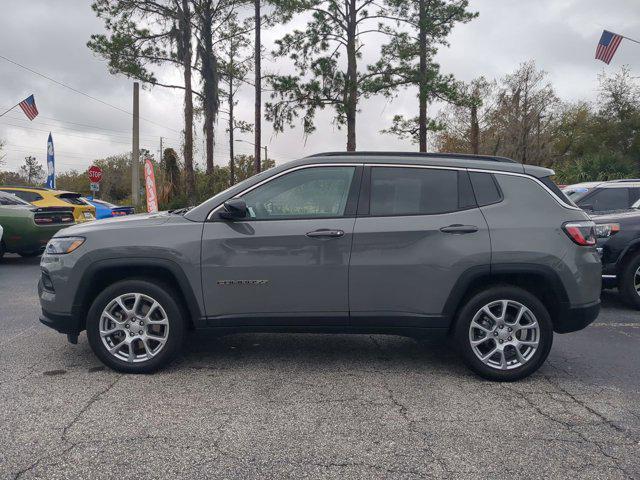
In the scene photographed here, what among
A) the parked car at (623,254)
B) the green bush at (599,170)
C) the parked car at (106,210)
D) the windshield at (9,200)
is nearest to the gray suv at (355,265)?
the parked car at (623,254)

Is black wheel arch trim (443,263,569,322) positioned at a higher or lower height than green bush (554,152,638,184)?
lower

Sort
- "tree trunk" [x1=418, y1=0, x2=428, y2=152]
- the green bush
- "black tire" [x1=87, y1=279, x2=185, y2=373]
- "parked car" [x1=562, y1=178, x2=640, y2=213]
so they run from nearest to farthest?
"black tire" [x1=87, y1=279, x2=185, y2=373] < "parked car" [x1=562, y1=178, x2=640, y2=213] < "tree trunk" [x1=418, y1=0, x2=428, y2=152] < the green bush

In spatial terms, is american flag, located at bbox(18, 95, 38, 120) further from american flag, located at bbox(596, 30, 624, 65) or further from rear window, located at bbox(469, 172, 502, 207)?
rear window, located at bbox(469, 172, 502, 207)

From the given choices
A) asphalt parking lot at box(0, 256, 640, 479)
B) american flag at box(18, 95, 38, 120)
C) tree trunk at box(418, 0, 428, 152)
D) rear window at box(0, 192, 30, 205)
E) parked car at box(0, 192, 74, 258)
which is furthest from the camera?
american flag at box(18, 95, 38, 120)

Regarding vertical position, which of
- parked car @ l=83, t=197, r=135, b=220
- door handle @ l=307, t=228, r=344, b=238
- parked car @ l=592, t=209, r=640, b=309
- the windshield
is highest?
the windshield

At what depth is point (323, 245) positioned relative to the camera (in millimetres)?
4500

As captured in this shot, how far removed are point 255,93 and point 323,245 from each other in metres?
23.2

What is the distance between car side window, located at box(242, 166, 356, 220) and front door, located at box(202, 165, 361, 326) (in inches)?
0.6

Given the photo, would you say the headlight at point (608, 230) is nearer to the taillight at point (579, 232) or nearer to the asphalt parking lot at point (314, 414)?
the asphalt parking lot at point (314, 414)

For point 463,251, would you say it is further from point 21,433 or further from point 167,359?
point 21,433

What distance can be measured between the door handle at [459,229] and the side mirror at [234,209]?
1.58 metres

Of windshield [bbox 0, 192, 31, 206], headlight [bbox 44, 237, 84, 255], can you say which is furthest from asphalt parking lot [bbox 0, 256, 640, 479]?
windshield [bbox 0, 192, 31, 206]

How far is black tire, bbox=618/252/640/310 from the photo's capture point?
24.5 ft

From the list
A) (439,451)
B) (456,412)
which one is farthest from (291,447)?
(456,412)
